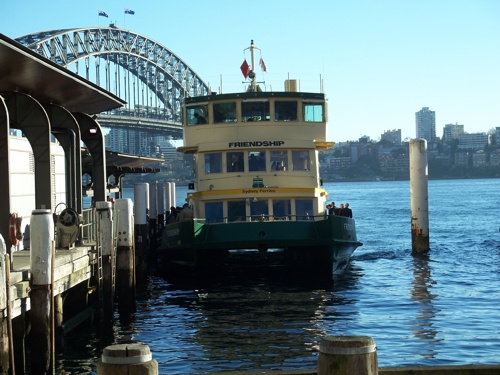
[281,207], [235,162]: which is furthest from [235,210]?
[235,162]

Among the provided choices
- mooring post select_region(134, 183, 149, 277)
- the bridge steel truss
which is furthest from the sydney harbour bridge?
mooring post select_region(134, 183, 149, 277)

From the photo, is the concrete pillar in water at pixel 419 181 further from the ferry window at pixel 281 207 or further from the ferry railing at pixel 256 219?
the ferry window at pixel 281 207

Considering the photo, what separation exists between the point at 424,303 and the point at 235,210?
564 cm

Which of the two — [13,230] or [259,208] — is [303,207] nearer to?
[259,208]

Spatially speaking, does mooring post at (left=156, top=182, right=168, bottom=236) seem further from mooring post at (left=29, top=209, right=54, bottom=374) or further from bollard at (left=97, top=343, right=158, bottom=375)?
bollard at (left=97, top=343, right=158, bottom=375)

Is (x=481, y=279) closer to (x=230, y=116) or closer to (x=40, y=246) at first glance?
(x=230, y=116)

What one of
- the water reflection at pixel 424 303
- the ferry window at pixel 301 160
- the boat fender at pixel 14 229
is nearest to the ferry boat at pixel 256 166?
the ferry window at pixel 301 160

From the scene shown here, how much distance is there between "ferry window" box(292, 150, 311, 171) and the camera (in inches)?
901

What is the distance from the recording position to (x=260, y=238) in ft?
67.2

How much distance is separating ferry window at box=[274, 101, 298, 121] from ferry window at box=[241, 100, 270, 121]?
252 millimetres

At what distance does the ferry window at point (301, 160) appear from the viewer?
901 inches

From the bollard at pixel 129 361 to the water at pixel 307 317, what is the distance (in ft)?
21.7

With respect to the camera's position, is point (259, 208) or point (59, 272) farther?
point (259, 208)

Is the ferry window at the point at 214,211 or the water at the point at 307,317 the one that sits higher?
the ferry window at the point at 214,211
